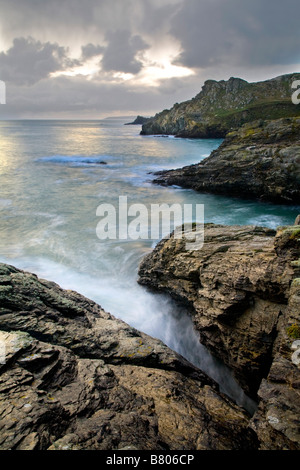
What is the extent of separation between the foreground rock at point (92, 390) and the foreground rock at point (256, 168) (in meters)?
21.1

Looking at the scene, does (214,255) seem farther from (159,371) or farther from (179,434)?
(179,434)

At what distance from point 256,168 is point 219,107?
141296mm

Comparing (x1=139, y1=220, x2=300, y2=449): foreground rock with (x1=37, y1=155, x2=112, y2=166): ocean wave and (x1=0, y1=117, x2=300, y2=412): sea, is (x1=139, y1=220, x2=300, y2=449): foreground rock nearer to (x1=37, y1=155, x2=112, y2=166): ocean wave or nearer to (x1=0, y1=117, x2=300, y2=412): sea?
(x1=0, y1=117, x2=300, y2=412): sea

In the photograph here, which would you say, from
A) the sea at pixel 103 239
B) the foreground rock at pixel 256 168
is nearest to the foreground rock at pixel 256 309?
the sea at pixel 103 239

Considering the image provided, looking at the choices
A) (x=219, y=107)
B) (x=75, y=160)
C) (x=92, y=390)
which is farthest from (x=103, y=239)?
(x=219, y=107)

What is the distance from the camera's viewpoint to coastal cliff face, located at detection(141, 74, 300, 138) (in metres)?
109

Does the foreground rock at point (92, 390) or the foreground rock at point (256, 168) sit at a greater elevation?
the foreground rock at point (256, 168)

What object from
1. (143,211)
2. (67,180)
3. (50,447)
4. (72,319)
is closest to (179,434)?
(50,447)

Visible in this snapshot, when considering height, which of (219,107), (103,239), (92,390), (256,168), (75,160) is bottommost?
(92,390)

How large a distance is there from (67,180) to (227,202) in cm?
2191

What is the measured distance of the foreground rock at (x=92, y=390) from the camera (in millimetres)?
3352

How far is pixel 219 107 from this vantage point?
145m

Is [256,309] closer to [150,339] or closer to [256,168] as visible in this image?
[150,339]

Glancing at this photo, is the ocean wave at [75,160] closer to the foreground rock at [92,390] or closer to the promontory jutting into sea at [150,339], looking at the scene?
the promontory jutting into sea at [150,339]
